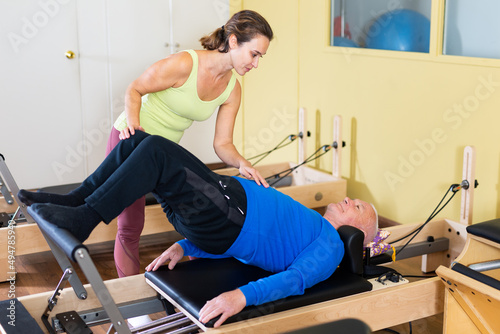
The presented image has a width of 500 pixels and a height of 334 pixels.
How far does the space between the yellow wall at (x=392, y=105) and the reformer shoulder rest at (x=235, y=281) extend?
120 centimetres

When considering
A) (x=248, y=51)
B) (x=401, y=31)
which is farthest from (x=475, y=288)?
(x=401, y=31)

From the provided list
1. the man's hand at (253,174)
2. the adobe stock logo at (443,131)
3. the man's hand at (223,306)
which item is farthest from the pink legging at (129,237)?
the adobe stock logo at (443,131)

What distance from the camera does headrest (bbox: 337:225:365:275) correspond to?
2.24m

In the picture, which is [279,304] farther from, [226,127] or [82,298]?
[226,127]

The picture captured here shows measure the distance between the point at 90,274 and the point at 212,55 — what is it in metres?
1.22

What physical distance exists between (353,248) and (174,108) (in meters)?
0.95

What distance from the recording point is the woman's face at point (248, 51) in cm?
236

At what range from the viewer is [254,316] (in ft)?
6.51

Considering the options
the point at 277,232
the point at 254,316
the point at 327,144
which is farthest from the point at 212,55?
the point at 327,144

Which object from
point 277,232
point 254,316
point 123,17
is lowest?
point 254,316

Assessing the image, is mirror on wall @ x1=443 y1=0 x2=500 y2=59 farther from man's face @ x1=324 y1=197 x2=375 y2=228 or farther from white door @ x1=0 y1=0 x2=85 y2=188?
white door @ x1=0 y1=0 x2=85 y2=188

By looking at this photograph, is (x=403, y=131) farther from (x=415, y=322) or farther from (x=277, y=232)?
(x=277, y=232)

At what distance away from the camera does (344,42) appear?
390 cm

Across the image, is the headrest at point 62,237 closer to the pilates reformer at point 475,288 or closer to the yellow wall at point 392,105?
the pilates reformer at point 475,288
